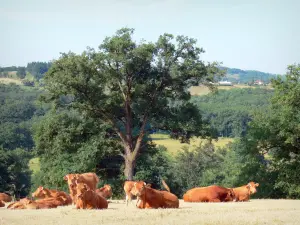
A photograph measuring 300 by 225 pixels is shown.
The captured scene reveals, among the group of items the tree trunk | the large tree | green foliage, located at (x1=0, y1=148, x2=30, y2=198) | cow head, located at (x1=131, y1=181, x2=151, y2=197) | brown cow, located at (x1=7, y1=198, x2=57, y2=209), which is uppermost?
the large tree

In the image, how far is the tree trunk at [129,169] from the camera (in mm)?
35719

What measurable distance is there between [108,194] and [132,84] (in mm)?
12986

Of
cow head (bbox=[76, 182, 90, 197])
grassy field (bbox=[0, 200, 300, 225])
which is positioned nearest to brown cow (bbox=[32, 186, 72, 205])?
cow head (bbox=[76, 182, 90, 197])

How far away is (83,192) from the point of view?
17719 mm

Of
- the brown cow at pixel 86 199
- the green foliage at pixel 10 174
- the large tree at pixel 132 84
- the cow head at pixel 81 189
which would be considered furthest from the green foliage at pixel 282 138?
the green foliage at pixel 10 174

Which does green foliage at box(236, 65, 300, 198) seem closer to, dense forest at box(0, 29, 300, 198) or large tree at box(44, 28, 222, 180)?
dense forest at box(0, 29, 300, 198)

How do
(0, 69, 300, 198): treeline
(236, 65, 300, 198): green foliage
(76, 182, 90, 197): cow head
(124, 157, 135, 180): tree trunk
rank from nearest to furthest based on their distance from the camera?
(76, 182, 90, 197): cow head
(236, 65, 300, 198): green foliage
(0, 69, 300, 198): treeline
(124, 157, 135, 180): tree trunk

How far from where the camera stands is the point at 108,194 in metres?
23.4

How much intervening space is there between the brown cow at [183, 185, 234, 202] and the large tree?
13.4 m

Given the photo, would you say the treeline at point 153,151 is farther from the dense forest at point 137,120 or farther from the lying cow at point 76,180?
the lying cow at point 76,180

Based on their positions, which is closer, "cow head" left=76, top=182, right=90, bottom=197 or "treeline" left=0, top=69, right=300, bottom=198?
"cow head" left=76, top=182, right=90, bottom=197

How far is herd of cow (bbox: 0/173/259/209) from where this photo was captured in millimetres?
17922

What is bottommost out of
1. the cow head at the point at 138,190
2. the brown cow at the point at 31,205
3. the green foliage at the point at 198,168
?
the green foliage at the point at 198,168

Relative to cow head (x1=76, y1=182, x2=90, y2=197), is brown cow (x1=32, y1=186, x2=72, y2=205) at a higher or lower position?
lower
